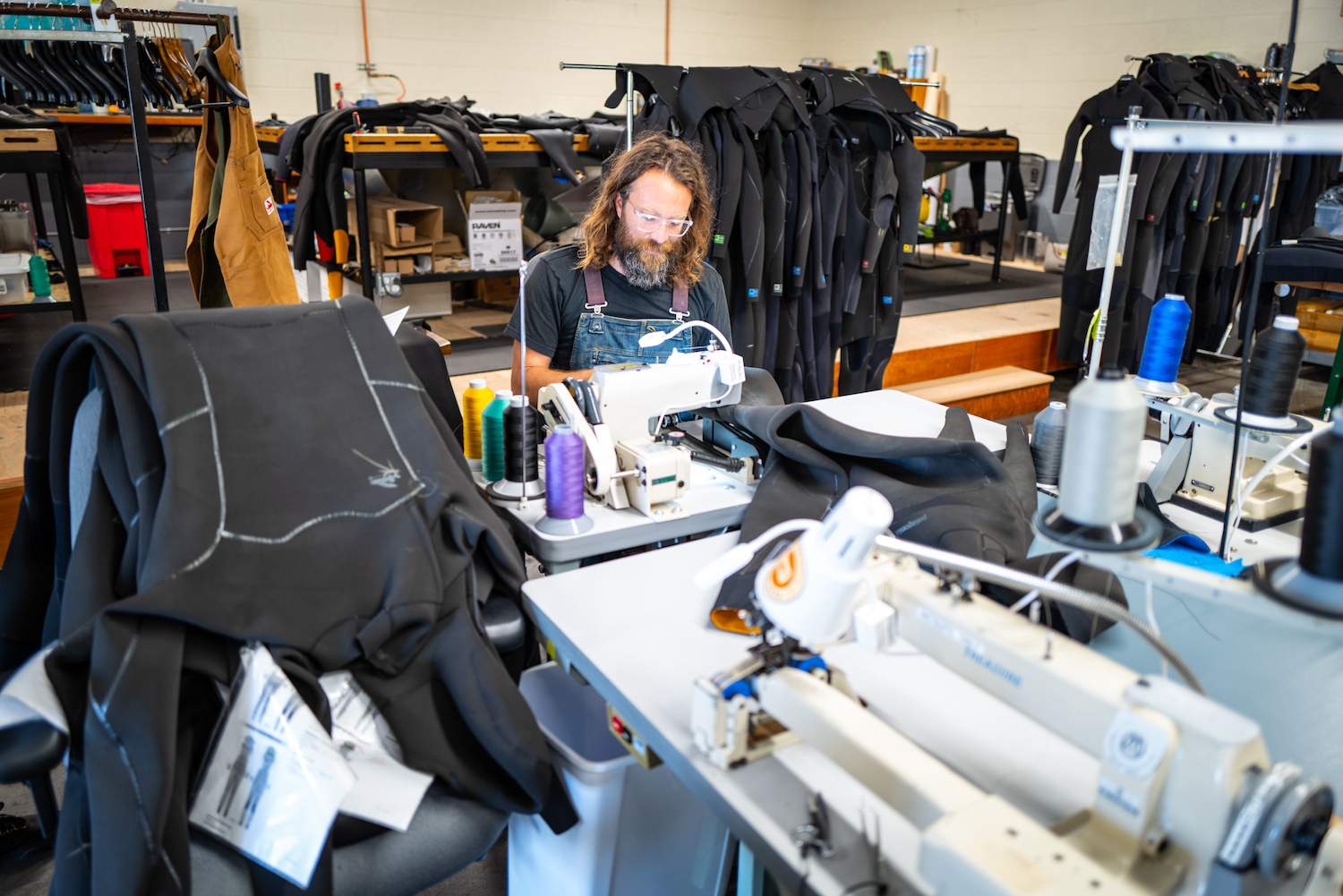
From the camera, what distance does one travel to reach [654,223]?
7.29 ft

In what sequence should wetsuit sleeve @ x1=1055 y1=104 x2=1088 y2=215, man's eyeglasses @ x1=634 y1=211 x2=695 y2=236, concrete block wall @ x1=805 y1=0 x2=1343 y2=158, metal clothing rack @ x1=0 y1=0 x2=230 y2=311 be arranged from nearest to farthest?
man's eyeglasses @ x1=634 y1=211 x2=695 y2=236, metal clothing rack @ x1=0 y1=0 x2=230 y2=311, wetsuit sleeve @ x1=1055 y1=104 x2=1088 y2=215, concrete block wall @ x1=805 y1=0 x2=1343 y2=158

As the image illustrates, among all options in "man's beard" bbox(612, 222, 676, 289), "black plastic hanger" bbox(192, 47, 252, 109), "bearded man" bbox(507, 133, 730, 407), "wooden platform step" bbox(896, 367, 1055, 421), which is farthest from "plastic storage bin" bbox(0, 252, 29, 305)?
"wooden platform step" bbox(896, 367, 1055, 421)

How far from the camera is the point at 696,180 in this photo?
91.7 inches

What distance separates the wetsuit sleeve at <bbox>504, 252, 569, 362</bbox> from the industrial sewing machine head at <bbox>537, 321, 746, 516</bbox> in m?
0.61

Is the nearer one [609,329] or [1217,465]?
[1217,465]

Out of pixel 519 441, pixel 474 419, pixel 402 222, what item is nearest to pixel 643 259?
pixel 474 419

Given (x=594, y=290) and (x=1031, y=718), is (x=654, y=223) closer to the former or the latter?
(x=594, y=290)

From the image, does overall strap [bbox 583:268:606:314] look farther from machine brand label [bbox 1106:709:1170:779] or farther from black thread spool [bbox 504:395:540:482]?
machine brand label [bbox 1106:709:1170:779]

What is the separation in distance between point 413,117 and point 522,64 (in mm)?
4013

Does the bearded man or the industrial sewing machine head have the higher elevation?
the bearded man

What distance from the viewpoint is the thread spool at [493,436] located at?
1688mm

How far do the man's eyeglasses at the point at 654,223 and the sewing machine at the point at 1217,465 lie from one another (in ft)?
3.66

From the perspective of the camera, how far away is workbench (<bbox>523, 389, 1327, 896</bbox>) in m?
0.91

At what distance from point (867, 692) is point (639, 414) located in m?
0.74
